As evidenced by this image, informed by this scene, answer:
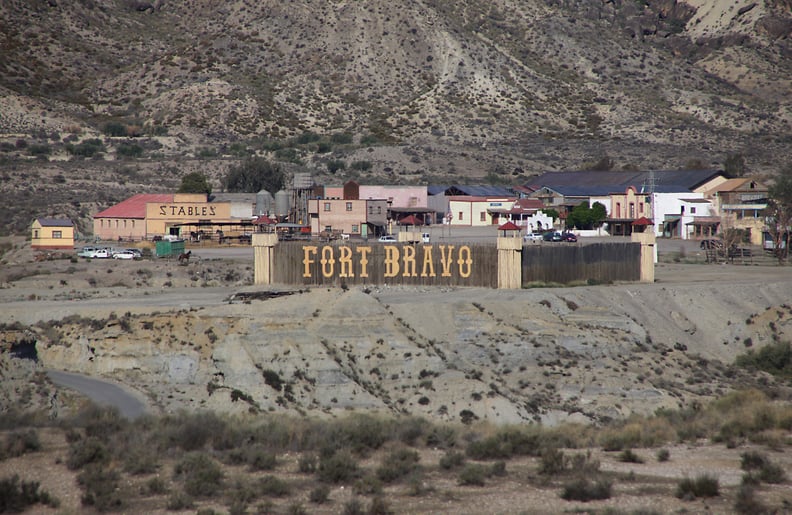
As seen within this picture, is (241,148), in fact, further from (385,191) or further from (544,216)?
(544,216)

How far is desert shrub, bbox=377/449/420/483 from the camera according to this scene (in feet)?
69.6

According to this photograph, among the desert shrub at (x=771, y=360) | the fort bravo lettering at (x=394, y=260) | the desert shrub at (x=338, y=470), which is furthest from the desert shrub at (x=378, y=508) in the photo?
the fort bravo lettering at (x=394, y=260)

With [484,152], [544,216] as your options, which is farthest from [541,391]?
[484,152]

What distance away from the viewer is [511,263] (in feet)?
177

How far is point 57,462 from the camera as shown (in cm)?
2184

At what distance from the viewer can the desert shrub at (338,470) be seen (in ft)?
68.9

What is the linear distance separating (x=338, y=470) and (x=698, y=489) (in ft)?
23.3

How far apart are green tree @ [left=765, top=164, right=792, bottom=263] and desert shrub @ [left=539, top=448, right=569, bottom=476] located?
56.9 m

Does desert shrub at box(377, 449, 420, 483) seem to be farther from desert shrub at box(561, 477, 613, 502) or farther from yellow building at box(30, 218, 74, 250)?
yellow building at box(30, 218, 74, 250)

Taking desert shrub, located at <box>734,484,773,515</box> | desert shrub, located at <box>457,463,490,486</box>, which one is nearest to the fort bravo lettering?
desert shrub, located at <box>457,463,490,486</box>

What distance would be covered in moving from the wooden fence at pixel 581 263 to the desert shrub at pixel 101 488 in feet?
119

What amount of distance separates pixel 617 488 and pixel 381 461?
16.8 feet

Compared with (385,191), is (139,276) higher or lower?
lower

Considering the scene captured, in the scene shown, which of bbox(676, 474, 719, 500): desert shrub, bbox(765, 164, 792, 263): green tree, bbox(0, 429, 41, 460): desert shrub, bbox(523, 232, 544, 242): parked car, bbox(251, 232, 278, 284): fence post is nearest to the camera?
bbox(676, 474, 719, 500): desert shrub
